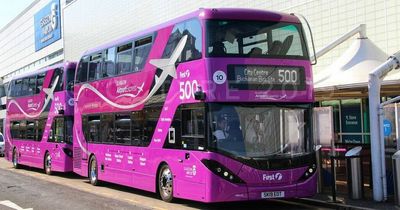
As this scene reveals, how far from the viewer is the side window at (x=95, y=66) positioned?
16453 millimetres

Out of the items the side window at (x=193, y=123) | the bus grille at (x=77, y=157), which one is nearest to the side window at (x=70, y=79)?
the bus grille at (x=77, y=157)

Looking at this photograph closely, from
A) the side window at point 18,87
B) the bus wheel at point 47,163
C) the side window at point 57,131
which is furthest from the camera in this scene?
the side window at point 18,87

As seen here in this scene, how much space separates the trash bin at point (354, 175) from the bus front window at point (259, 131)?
118cm

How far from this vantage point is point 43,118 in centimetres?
2200

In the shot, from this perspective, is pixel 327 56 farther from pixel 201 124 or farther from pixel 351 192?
pixel 201 124

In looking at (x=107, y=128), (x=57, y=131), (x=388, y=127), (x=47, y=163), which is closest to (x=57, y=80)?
A: (x=57, y=131)

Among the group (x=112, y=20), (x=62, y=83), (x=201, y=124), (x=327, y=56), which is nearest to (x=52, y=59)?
(x=112, y=20)

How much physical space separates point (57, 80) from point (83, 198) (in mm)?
7947

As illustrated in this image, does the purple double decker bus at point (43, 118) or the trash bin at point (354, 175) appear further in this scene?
the purple double decker bus at point (43, 118)

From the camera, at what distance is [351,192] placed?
11.9 meters

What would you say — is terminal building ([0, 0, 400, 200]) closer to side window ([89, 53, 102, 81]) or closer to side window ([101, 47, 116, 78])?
side window ([101, 47, 116, 78])

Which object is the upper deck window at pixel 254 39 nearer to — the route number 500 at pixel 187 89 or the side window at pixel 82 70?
the route number 500 at pixel 187 89

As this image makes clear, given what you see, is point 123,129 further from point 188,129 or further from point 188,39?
point 188,39

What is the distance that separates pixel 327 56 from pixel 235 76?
8.81 m
